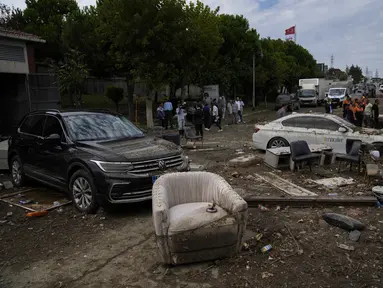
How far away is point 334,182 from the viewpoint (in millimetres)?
8602

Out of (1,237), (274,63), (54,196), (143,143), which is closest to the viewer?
(1,237)

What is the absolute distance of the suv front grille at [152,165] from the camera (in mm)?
6188

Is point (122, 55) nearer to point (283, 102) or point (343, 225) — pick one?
point (343, 225)

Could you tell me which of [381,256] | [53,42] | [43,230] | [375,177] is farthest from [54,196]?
[53,42]

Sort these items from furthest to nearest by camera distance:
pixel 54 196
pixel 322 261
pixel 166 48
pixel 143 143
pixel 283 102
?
pixel 283 102
pixel 166 48
pixel 54 196
pixel 143 143
pixel 322 261

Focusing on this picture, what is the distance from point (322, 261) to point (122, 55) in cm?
1764

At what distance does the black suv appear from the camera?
6133 mm

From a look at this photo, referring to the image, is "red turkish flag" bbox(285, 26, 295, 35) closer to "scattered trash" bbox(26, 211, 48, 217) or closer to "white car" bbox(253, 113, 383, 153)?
"white car" bbox(253, 113, 383, 153)

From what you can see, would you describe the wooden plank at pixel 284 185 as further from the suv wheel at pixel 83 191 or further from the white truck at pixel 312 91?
the white truck at pixel 312 91

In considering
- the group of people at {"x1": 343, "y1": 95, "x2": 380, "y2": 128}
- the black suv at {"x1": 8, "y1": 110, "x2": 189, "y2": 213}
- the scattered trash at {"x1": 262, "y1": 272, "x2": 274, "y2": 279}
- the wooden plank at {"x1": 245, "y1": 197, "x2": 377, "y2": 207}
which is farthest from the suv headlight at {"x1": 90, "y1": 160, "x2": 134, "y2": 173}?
the group of people at {"x1": 343, "y1": 95, "x2": 380, "y2": 128}

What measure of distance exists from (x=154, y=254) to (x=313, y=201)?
3.32 metres

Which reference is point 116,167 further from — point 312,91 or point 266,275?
point 312,91

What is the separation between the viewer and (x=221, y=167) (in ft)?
34.6

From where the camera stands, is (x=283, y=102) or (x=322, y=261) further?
(x=283, y=102)
